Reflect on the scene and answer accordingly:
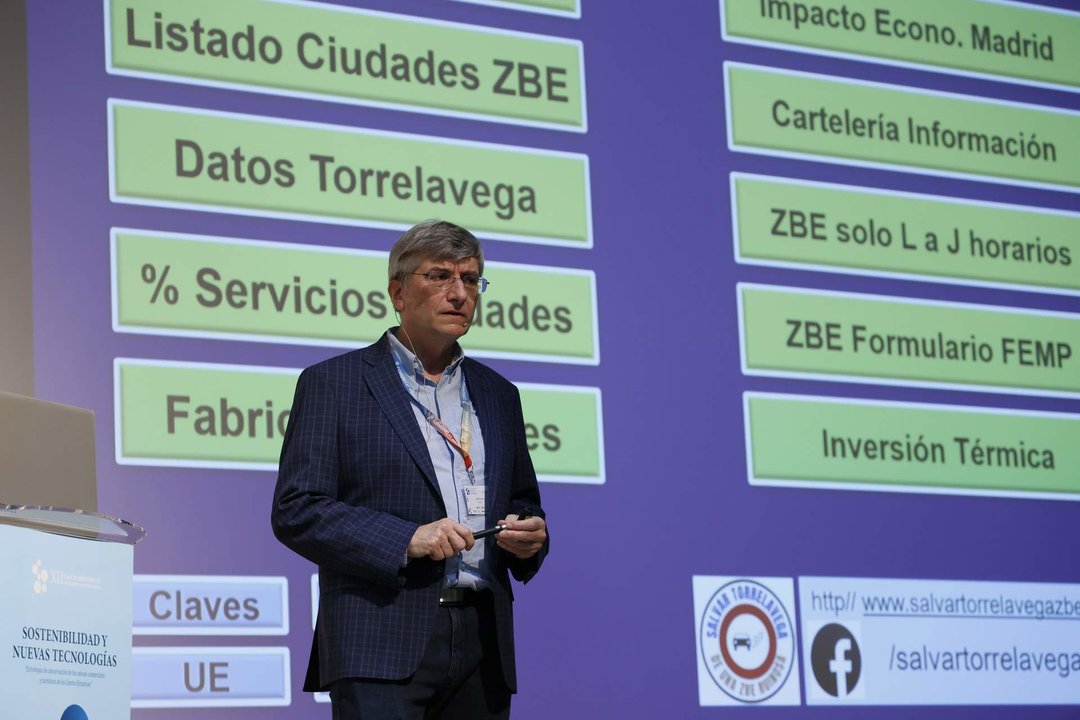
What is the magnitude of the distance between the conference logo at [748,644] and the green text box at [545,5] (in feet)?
5.01

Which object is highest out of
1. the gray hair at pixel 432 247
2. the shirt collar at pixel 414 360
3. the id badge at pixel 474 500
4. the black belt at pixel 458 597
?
the gray hair at pixel 432 247

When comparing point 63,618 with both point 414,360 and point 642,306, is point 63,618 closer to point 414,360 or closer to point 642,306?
point 414,360

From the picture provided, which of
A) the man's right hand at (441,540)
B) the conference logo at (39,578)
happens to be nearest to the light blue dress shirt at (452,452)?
the man's right hand at (441,540)

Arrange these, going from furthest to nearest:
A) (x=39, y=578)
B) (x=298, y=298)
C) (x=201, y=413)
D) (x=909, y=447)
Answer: (x=909, y=447)
(x=298, y=298)
(x=201, y=413)
(x=39, y=578)

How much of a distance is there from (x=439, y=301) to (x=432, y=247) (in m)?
0.09

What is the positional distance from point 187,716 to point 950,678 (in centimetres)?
207

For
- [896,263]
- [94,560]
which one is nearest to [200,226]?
[94,560]

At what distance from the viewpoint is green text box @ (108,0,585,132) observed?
346cm

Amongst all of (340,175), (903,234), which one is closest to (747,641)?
(903,234)

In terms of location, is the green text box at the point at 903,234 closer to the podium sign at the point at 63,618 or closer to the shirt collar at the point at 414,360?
the shirt collar at the point at 414,360

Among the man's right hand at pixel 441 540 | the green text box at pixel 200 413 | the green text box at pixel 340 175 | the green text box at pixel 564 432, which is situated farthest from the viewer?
the green text box at pixel 564 432

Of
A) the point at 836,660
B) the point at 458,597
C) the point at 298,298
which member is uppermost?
the point at 298,298

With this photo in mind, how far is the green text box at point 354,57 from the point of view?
11.3ft

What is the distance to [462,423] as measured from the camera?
2535 millimetres
